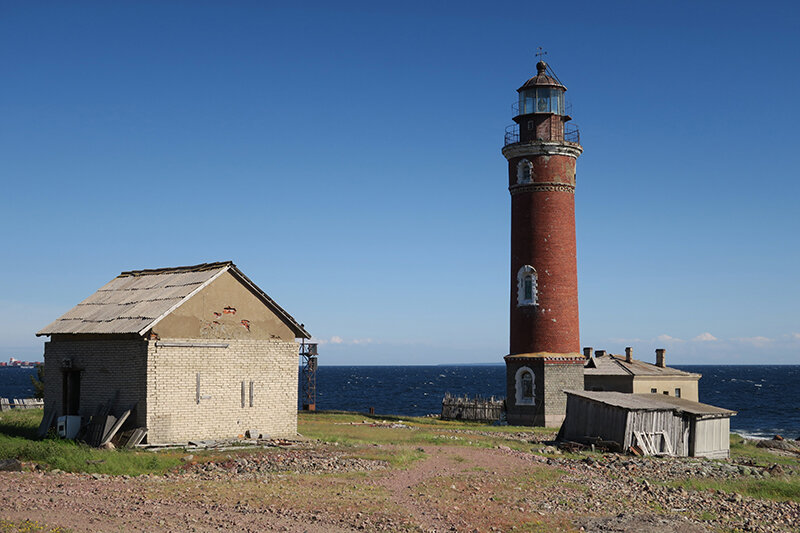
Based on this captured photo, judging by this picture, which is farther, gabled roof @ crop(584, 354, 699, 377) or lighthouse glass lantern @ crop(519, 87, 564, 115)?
gabled roof @ crop(584, 354, 699, 377)

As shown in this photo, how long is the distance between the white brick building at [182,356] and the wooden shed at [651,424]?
12.4 m

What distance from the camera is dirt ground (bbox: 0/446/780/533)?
54.7 ft

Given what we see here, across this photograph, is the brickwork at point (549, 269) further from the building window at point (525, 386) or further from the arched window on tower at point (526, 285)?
the building window at point (525, 386)

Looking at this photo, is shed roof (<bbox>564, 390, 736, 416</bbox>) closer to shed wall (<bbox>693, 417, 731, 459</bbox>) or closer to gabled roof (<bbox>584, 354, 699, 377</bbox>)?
shed wall (<bbox>693, 417, 731, 459</bbox>)

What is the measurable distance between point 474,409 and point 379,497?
29.7 meters

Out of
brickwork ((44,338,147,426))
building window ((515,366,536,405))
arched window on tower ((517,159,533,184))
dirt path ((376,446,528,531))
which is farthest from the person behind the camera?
arched window on tower ((517,159,533,184))

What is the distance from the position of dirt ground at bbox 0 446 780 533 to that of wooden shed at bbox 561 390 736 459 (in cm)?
582

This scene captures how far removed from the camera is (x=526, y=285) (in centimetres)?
4266

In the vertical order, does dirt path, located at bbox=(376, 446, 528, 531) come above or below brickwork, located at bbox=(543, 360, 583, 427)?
below

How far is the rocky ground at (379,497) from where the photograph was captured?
55.2ft

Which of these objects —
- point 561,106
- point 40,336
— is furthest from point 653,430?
point 40,336

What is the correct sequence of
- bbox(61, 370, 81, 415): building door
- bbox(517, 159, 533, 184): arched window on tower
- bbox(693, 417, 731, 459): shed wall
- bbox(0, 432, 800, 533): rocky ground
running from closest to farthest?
bbox(0, 432, 800, 533): rocky ground, bbox(61, 370, 81, 415): building door, bbox(693, 417, 731, 459): shed wall, bbox(517, 159, 533, 184): arched window on tower

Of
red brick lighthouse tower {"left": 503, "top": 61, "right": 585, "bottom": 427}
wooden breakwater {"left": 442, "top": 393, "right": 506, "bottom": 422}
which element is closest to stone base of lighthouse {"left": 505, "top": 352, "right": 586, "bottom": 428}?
red brick lighthouse tower {"left": 503, "top": 61, "right": 585, "bottom": 427}

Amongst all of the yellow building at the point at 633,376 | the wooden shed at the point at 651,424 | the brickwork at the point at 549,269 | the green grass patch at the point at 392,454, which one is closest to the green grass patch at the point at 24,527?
the green grass patch at the point at 392,454
